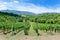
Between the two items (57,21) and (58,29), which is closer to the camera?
(58,29)

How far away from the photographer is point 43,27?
59031 millimetres

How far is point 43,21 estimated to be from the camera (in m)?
86.9

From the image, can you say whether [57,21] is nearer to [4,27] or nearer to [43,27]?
[43,27]

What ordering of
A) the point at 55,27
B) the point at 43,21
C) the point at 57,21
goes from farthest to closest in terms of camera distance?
the point at 43,21, the point at 57,21, the point at 55,27

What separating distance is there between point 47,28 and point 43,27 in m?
2.01

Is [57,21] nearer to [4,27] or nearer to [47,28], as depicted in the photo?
[47,28]

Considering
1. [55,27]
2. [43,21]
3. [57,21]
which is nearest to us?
[55,27]

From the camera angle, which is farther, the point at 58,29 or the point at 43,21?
the point at 43,21

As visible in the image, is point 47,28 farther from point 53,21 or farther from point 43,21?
point 43,21

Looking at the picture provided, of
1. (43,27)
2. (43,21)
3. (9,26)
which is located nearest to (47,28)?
(43,27)

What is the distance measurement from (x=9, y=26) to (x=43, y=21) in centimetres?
3051

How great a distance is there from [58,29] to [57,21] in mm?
15759

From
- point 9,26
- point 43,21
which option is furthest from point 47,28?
point 43,21

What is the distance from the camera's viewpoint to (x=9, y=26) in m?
60.2
